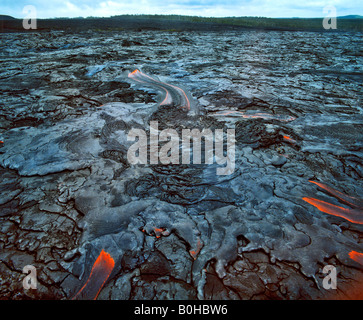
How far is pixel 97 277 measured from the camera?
52.7 inches

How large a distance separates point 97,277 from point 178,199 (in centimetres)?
91

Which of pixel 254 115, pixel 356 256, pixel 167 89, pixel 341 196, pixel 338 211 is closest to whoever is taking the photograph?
pixel 356 256

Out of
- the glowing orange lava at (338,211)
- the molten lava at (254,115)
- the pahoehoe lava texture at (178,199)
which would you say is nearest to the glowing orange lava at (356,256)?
the pahoehoe lava texture at (178,199)

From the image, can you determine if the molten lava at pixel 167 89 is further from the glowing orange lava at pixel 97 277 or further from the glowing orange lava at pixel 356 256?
the glowing orange lava at pixel 356 256

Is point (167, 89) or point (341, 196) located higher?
point (167, 89)

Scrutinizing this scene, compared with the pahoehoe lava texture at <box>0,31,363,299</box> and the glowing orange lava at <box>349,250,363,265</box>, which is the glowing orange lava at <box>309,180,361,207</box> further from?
the glowing orange lava at <box>349,250,363,265</box>

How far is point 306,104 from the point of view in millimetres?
3803

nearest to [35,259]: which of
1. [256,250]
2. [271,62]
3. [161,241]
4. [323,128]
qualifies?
[161,241]

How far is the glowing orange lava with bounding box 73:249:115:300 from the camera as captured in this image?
125 cm

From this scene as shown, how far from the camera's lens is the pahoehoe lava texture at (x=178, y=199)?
1.34m

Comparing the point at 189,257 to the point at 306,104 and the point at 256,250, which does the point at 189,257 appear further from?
the point at 306,104

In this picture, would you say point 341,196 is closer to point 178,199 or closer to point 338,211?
point 338,211

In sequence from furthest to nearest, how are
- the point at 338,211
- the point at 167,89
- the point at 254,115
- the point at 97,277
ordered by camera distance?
the point at 167,89, the point at 254,115, the point at 338,211, the point at 97,277

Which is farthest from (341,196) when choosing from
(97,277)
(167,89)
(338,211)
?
(167,89)
